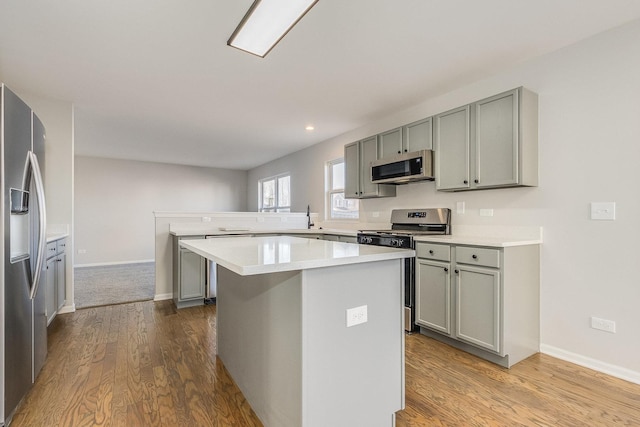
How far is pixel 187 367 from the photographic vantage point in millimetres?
2375

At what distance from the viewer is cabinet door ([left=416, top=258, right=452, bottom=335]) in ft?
9.08

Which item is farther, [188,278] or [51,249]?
[188,278]

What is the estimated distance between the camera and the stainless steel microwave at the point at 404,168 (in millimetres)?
3283

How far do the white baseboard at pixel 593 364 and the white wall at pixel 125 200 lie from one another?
24.2 feet

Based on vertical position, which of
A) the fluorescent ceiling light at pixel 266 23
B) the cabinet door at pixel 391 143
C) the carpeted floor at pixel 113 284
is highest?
the fluorescent ceiling light at pixel 266 23

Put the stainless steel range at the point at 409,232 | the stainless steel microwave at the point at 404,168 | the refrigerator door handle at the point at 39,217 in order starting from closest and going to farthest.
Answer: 1. the refrigerator door handle at the point at 39,217
2. the stainless steel range at the point at 409,232
3. the stainless steel microwave at the point at 404,168

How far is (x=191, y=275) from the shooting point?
396 cm

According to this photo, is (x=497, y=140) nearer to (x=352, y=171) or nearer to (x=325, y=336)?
(x=352, y=171)

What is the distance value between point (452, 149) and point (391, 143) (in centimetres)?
85

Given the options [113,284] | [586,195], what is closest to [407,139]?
[586,195]

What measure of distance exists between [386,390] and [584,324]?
1833 mm

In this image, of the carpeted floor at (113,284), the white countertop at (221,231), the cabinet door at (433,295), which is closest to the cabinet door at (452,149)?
the cabinet door at (433,295)

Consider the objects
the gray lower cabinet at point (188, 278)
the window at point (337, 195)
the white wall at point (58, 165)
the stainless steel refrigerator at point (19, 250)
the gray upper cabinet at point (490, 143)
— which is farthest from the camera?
the window at point (337, 195)

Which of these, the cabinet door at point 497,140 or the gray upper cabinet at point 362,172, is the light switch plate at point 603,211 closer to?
the cabinet door at point 497,140
